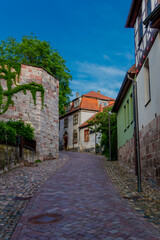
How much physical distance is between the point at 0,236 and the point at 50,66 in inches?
1051

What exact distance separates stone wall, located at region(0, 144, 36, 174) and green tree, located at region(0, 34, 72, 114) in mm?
13565

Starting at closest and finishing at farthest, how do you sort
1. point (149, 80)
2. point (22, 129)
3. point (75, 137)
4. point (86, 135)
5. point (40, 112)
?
point (149, 80) → point (22, 129) → point (40, 112) → point (86, 135) → point (75, 137)

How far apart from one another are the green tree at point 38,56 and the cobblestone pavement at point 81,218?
894 inches

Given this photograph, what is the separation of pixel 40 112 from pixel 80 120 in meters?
23.0

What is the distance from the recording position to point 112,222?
467cm

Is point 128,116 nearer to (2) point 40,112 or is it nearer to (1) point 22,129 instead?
(2) point 40,112

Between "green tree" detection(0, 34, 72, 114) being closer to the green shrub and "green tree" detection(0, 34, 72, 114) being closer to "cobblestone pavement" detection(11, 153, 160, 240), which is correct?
the green shrub

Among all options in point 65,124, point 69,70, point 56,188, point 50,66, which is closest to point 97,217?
point 56,188

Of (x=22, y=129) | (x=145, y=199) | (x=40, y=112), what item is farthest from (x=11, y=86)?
(x=145, y=199)

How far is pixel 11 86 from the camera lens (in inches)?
756

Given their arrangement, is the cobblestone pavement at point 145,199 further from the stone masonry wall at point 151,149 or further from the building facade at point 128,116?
the building facade at point 128,116

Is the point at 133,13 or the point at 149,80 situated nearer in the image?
the point at 149,80

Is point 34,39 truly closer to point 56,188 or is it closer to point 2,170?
point 2,170

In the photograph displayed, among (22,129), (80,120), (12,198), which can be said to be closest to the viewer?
(12,198)
